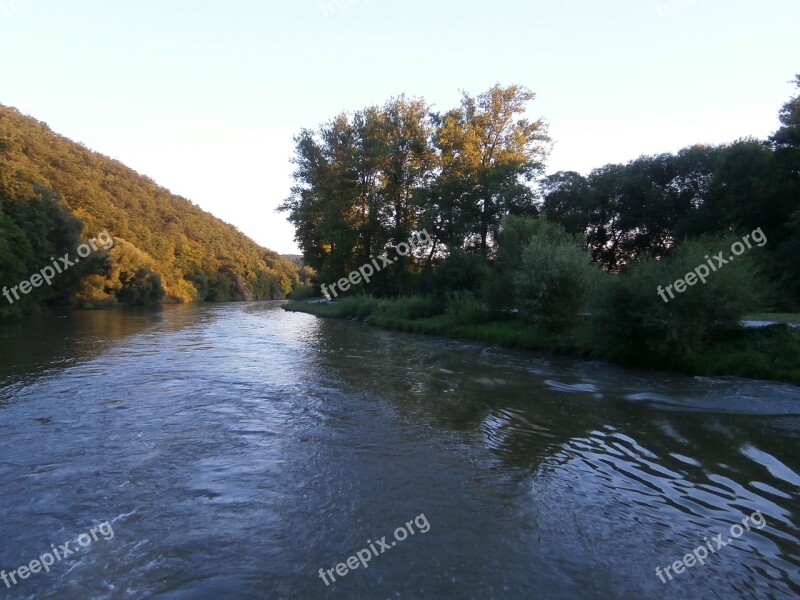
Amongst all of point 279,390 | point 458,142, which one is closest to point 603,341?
point 279,390

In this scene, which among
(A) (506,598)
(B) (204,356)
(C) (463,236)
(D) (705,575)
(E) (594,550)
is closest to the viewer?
(A) (506,598)

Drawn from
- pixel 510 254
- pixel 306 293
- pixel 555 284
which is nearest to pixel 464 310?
pixel 510 254

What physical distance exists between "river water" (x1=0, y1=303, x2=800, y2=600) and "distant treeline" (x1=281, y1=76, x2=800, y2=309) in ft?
55.3

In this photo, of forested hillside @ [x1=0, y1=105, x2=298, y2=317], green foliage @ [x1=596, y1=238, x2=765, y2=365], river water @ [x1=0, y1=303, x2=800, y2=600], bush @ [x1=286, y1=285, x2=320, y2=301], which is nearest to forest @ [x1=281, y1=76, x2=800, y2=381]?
green foliage @ [x1=596, y1=238, x2=765, y2=365]

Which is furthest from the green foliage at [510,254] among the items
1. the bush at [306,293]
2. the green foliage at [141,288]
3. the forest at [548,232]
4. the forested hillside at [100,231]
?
the green foliage at [141,288]

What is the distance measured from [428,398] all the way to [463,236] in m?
25.3

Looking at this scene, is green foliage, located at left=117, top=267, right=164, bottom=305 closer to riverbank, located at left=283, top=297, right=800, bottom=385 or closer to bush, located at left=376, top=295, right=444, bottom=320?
riverbank, located at left=283, top=297, right=800, bottom=385

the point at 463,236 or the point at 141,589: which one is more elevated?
the point at 463,236

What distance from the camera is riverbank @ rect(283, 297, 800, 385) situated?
15.9 metres

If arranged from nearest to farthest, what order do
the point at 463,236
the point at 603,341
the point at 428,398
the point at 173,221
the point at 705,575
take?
the point at 705,575
the point at 428,398
the point at 603,341
the point at 463,236
the point at 173,221

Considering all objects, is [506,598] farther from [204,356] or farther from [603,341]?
[204,356]

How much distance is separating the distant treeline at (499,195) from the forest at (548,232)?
4.6 inches

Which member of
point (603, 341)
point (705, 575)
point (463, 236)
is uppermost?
point (463, 236)

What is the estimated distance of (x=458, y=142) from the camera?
133 feet
